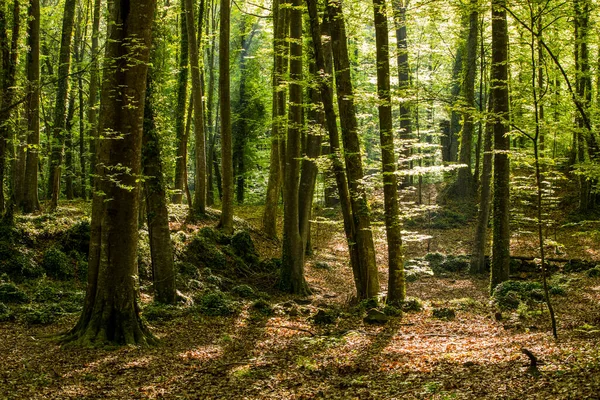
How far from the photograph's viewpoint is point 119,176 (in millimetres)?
8094

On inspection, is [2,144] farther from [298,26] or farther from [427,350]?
[427,350]

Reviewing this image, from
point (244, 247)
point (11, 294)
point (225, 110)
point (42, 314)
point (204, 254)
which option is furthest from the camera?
point (225, 110)

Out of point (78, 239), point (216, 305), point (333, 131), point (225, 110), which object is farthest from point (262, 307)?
point (225, 110)

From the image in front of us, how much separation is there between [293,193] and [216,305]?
4.08m

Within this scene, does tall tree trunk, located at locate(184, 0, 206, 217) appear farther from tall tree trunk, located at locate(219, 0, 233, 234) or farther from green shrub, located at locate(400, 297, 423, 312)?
green shrub, located at locate(400, 297, 423, 312)

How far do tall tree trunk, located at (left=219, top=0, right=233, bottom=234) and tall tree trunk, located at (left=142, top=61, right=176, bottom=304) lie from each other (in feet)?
19.7

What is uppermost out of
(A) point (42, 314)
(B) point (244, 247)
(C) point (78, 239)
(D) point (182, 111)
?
(D) point (182, 111)

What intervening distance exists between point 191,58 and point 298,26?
5290 mm

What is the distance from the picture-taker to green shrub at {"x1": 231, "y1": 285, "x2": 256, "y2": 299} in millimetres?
13695

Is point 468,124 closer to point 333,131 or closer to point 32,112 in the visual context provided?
point 333,131

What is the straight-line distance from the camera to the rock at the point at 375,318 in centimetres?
1056

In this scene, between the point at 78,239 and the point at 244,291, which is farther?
the point at 244,291

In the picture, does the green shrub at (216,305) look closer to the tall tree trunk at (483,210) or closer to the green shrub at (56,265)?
the green shrub at (56,265)

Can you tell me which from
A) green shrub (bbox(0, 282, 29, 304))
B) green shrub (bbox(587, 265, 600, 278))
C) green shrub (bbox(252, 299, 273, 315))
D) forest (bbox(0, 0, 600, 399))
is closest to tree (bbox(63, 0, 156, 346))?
forest (bbox(0, 0, 600, 399))
